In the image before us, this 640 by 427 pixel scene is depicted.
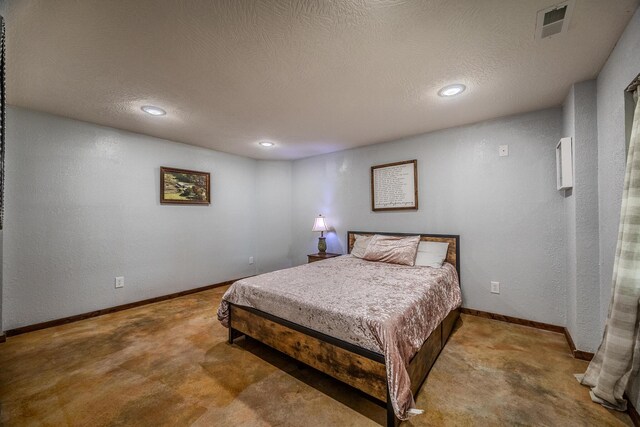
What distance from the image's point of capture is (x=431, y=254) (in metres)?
3.01

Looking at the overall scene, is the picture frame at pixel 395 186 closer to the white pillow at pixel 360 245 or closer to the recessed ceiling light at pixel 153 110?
the white pillow at pixel 360 245

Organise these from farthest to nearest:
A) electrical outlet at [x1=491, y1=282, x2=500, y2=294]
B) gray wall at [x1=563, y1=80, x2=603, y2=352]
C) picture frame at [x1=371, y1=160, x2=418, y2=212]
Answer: picture frame at [x1=371, y1=160, x2=418, y2=212], electrical outlet at [x1=491, y1=282, x2=500, y2=294], gray wall at [x1=563, y1=80, x2=603, y2=352]

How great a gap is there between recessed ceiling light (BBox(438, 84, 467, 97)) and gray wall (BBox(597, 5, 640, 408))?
88cm

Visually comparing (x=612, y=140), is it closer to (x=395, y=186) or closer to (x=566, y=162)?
(x=566, y=162)

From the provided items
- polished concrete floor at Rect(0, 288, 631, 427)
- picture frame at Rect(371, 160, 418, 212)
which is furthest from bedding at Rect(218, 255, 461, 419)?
picture frame at Rect(371, 160, 418, 212)

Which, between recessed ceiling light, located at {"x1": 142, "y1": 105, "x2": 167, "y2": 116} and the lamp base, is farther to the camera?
the lamp base

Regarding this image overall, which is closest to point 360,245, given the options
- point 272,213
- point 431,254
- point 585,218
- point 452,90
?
point 431,254

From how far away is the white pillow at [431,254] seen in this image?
2907 millimetres

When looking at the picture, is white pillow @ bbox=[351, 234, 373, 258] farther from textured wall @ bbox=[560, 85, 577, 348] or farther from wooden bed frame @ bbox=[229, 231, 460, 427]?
textured wall @ bbox=[560, 85, 577, 348]

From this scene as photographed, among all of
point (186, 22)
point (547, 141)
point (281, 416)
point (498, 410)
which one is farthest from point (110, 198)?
point (547, 141)

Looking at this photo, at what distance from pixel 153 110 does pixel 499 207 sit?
12.6 ft

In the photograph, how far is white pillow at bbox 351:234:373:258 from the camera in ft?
11.7

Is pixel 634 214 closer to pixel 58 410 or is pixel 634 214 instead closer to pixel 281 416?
pixel 281 416

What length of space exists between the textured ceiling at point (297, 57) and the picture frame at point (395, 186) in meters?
0.80
